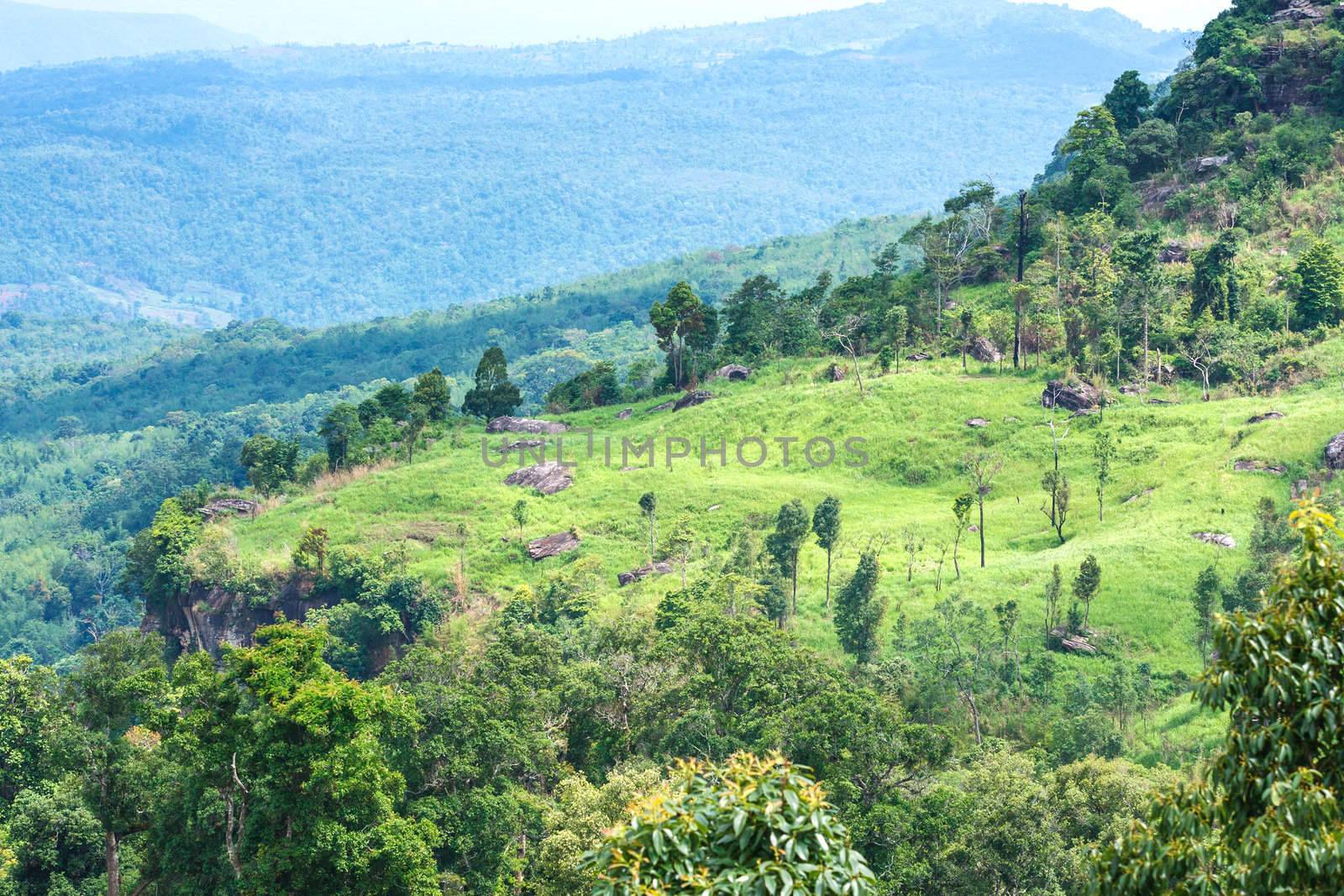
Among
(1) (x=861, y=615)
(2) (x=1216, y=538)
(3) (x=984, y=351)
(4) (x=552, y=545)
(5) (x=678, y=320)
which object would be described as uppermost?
(5) (x=678, y=320)

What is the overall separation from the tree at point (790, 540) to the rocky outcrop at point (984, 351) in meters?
25.5

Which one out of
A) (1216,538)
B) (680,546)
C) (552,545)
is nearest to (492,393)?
(552,545)

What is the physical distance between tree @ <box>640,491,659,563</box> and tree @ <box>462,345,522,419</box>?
19.3m

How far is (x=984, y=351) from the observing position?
76500 millimetres

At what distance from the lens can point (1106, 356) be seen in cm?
7056

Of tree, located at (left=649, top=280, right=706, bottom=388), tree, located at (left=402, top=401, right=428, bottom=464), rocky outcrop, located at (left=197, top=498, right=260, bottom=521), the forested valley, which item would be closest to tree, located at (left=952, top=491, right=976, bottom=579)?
the forested valley

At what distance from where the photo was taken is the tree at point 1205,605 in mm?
47438

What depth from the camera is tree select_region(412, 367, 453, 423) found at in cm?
7862

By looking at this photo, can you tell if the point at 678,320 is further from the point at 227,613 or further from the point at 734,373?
the point at 227,613

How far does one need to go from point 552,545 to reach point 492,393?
20.8 meters

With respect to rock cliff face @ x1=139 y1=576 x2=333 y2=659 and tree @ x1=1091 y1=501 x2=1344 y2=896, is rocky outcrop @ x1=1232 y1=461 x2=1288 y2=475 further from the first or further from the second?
tree @ x1=1091 y1=501 x2=1344 y2=896

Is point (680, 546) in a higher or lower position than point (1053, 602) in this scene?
lower

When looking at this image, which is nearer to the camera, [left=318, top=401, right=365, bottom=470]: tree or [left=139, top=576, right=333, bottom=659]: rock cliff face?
[left=139, top=576, right=333, bottom=659]: rock cliff face

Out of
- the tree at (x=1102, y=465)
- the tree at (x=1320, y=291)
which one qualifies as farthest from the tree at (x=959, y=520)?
the tree at (x=1320, y=291)
